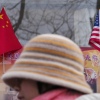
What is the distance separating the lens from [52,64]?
4.24 ft

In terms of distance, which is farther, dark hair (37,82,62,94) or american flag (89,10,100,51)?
american flag (89,10,100,51)

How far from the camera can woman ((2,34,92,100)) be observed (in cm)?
126

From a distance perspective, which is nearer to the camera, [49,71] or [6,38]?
[49,71]

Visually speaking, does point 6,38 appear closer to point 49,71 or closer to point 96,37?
point 96,37

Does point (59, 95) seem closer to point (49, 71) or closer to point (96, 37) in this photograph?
point (49, 71)

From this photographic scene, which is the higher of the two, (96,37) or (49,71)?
(49,71)

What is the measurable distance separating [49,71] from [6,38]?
629 centimetres

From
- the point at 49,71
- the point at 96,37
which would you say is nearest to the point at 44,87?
the point at 49,71

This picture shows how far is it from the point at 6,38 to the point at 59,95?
6.32m

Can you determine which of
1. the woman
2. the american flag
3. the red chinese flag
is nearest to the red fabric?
the woman

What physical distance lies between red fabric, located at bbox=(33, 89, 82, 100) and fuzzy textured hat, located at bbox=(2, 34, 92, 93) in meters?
0.02

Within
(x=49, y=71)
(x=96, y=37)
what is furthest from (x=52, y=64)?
(x=96, y=37)

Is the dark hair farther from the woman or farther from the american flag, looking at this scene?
the american flag

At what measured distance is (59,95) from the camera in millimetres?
1259
